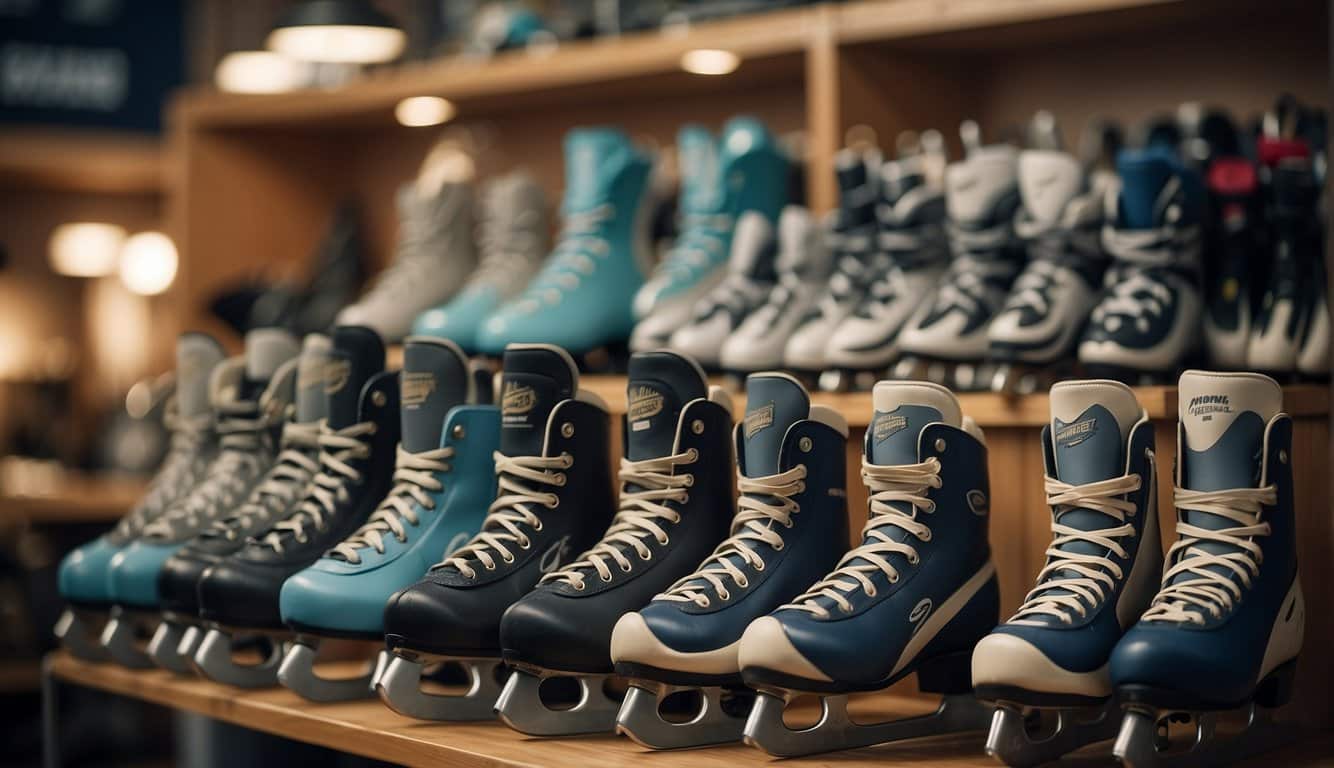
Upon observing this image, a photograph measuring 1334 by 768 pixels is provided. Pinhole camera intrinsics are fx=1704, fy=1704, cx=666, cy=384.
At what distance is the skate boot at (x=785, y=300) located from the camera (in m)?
2.07

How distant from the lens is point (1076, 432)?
1501 mm

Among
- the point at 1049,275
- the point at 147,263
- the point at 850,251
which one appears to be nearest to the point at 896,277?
the point at 850,251

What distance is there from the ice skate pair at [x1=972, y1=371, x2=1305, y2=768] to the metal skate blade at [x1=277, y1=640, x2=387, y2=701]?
747 millimetres

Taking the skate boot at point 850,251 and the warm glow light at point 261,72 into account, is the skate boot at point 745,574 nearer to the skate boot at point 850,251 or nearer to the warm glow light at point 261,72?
the skate boot at point 850,251

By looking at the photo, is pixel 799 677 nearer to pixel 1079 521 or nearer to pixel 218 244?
pixel 1079 521

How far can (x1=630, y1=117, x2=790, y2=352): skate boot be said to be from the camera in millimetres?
2254

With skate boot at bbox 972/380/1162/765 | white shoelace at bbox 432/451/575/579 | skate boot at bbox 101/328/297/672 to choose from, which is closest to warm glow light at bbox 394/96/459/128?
skate boot at bbox 101/328/297/672

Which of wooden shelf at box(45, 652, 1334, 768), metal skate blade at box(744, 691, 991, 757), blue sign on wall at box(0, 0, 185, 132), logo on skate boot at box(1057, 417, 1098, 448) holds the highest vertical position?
blue sign on wall at box(0, 0, 185, 132)

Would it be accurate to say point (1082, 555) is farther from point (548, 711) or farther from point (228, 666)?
point (228, 666)

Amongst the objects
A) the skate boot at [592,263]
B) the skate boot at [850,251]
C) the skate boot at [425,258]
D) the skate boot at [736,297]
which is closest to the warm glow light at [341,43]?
the skate boot at [425,258]

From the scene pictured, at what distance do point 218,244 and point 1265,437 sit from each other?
7.77 ft

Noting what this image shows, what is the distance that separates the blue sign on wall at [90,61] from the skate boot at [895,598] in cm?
362

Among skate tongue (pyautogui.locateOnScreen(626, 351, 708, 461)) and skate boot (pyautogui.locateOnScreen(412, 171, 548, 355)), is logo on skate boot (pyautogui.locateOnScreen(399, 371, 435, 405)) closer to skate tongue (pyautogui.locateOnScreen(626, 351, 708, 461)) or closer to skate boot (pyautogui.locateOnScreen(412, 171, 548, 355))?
skate tongue (pyautogui.locateOnScreen(626, 351, 708, 461))

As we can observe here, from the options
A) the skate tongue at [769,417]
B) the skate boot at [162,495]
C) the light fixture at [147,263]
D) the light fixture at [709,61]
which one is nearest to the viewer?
the skate tongue at [769,417]
